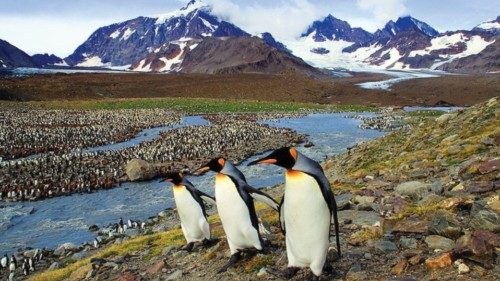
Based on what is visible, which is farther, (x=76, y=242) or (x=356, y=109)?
(x=356, y=109)

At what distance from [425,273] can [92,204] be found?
1566 centimetres

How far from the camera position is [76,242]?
47.0 ft

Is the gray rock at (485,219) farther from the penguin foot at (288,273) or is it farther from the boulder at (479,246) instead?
the penguin foot at (288,273)

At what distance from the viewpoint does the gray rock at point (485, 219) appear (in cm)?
619

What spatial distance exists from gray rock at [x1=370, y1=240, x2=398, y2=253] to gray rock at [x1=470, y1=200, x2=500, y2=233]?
1.09m

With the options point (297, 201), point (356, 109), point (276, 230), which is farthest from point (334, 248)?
point (356, 109)

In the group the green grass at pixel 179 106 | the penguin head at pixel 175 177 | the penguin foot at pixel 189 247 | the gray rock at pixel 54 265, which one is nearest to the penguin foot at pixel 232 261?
the penguin foot at pixel 189 247

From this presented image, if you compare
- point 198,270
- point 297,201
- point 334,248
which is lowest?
point 198,270

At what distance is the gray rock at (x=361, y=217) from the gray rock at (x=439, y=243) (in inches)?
66.0

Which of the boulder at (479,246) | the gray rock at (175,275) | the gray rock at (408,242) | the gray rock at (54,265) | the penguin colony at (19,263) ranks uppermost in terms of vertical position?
the boulder at (479,246)

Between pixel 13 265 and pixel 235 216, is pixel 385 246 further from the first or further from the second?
pixel 13 265

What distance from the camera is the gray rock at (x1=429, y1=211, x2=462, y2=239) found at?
6260 mm

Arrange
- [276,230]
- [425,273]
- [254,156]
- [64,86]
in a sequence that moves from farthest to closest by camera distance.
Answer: [64,86], [254,156], [276,230], [425,273]

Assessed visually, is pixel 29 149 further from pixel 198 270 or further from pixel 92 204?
pixel 198 270
